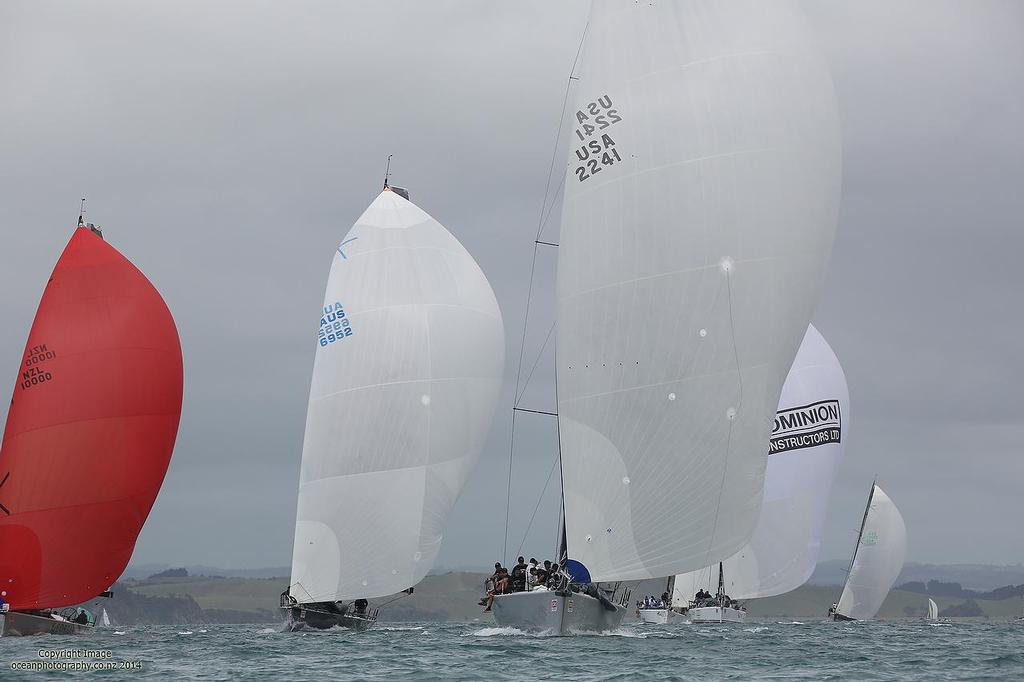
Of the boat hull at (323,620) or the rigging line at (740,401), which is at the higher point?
the rigging line at (740,401)

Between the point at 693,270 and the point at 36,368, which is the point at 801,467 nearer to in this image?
the point at 693,270

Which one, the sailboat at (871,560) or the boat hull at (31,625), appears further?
the sailboat at (871,560)

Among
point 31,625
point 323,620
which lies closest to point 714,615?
point 323,620

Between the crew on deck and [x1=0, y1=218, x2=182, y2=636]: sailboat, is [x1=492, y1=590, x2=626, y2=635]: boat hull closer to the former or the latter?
the crew on deck

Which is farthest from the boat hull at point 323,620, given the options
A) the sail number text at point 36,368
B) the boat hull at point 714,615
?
the boat hull at point 714,615

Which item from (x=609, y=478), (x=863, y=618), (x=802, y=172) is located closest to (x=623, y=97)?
(x=802, y=172)

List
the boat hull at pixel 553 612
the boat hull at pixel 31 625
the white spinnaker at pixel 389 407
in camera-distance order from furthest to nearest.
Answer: the white spinnaker at pixel 389 407, the boat hull at pixel 31 625, the boat hull at pixel 553 612

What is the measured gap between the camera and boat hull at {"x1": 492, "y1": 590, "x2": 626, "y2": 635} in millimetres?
28859

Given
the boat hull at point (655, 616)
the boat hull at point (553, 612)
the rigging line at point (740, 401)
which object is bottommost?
the boat hull at point (553, 612)

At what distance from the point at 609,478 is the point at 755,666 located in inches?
197

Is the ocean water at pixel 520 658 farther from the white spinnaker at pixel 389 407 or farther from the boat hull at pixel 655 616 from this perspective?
the boat hull at pixel 655 616

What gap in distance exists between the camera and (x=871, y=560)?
219 feet

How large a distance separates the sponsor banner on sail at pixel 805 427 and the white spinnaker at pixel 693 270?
22.5 meters

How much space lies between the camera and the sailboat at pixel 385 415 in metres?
36.3
